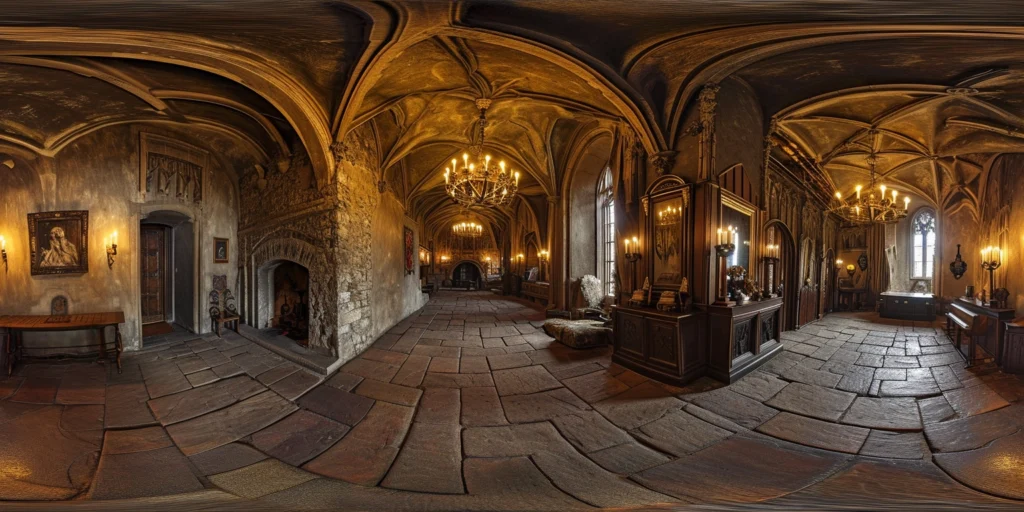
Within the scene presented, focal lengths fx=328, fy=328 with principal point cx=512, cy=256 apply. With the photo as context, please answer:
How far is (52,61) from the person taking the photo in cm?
352

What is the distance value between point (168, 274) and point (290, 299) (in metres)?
2.68

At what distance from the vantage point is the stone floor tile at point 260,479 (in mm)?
2484

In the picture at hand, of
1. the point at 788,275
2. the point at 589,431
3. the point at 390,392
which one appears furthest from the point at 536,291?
the point at 589,431

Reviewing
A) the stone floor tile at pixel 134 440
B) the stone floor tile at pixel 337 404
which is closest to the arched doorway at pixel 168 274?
the stone floor tile at pixel 134 440

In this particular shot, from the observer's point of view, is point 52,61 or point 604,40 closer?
point 52,61

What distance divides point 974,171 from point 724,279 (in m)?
10.5

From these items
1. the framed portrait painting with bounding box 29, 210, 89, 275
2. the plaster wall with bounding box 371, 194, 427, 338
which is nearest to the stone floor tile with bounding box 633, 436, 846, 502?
the plaster wall with bounding box 371, 194, 427, 338

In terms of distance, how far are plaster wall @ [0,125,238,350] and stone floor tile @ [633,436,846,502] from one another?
835cm

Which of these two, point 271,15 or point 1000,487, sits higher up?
point 271,15

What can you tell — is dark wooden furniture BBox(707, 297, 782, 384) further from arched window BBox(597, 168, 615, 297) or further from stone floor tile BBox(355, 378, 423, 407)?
arched window BBox(597, 168, 615, 297)

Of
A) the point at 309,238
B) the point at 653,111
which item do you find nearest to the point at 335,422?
the point at 309,238

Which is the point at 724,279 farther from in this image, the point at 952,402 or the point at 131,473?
the point at 131,473

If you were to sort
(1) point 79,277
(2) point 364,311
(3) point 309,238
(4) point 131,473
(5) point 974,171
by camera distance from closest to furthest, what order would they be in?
(4) point 131,473 < (1) point 79,277 < (3) point 309,238 < (2) point 364,311 < (5) point 974,171

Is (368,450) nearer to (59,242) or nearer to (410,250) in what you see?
(59,242)
